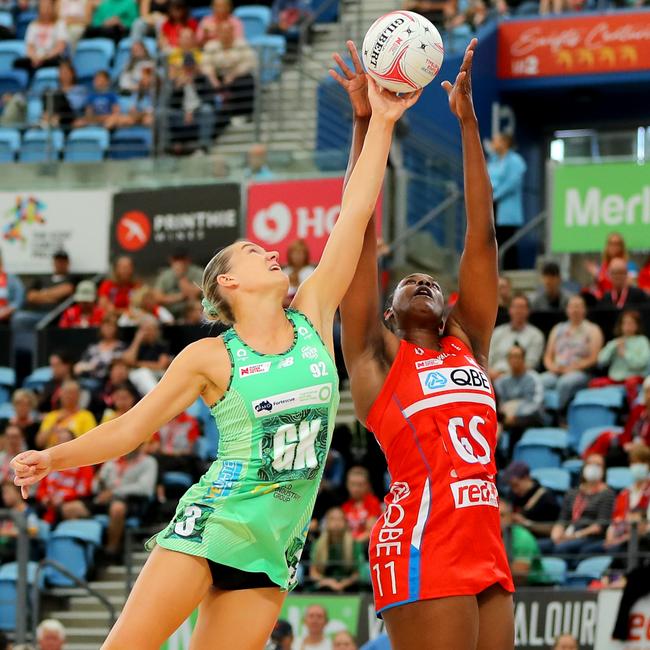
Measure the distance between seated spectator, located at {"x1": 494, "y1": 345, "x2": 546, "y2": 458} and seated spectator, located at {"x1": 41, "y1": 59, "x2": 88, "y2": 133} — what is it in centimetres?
786

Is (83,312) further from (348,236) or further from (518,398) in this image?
(348,236)

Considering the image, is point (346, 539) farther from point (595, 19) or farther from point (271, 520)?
point (595, 19)

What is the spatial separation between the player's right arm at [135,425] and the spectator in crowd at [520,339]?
8.35 m

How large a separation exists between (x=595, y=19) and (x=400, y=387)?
13812 mm

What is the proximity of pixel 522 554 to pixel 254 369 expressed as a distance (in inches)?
→ 251

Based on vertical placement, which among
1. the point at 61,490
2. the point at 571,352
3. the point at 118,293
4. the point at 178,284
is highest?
the point at 178,284

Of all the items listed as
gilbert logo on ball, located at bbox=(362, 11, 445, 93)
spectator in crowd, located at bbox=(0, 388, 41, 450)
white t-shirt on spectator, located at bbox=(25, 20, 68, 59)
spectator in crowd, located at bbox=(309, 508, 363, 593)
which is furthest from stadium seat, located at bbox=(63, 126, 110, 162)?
gilbert logo on ball, located at bbox=(362, 11, 445, 93)

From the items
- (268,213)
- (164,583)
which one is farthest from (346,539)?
(164,583)

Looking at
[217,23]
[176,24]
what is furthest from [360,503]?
[176,24]

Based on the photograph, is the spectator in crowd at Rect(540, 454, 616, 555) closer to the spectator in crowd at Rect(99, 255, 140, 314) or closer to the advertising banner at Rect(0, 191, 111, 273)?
the spectator in crowd at Rect(99, 255, 140, 314)

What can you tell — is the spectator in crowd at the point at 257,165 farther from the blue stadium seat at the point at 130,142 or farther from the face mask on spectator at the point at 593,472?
the face mask on spectator at the point at 593,472

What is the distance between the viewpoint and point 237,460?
17.4ft

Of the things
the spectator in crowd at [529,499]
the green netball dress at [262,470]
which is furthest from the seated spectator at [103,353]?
the green netball dress at [262,470]

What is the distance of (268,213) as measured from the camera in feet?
51.9
